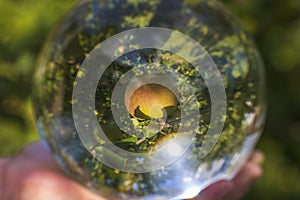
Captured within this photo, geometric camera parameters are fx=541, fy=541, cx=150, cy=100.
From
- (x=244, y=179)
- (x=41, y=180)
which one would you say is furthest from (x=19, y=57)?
(x=244, y=179)

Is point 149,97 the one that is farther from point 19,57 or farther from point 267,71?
point 267,71

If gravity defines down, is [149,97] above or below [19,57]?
below

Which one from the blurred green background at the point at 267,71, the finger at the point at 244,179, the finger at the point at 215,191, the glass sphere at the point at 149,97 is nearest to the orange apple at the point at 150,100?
the glass sphere at the point at 149,97

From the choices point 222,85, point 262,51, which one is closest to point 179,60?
point 222,85

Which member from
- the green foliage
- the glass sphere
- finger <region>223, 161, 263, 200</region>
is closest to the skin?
finger <region>223, 161, 263, 200</region>

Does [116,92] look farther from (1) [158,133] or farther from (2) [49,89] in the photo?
(2) [49,89]

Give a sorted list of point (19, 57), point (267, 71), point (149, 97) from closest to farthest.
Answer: point (149, 97), point (19, 57), point (267, 71)

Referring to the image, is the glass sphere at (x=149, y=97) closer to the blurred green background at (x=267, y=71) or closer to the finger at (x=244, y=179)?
the finger at (x=244, y=179)
